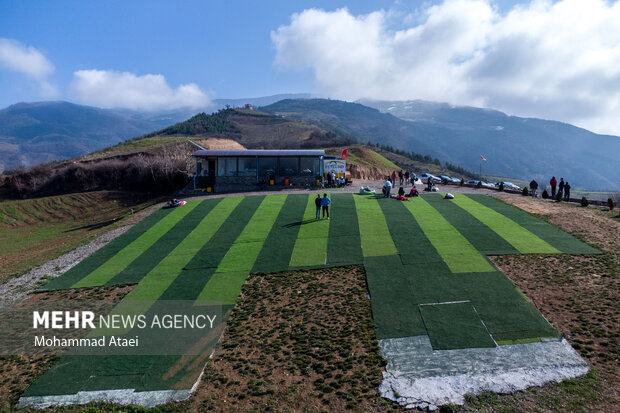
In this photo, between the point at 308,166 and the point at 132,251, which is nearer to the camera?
the point at 132,251

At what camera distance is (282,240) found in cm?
2522

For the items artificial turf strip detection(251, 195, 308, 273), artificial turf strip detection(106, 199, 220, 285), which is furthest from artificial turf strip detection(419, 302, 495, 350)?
artificial turf strip detection(106, 199, 220, 285)

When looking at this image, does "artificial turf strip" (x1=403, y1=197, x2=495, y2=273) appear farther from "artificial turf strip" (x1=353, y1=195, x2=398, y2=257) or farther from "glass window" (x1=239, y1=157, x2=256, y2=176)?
"glass window" (x1=239, y1=157, x2=256, y2=176)

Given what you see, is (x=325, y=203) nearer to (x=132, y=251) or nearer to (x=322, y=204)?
(x=322, y=204)

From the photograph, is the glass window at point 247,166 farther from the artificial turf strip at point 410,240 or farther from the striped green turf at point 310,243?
the artificial turf strip at point 410,240

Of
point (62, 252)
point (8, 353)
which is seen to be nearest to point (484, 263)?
point (8, 353)

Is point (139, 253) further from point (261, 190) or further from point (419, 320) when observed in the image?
point (419, 320)

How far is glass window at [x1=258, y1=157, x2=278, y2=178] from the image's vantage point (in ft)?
132

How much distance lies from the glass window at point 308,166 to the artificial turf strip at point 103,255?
51.4 ft

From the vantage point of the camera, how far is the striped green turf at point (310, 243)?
22141 mm

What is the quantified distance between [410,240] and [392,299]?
7229 mm

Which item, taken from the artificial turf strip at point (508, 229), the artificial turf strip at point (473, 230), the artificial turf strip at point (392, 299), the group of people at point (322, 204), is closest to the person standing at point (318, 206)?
the group of people at point (322, 204)

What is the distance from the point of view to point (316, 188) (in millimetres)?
39000

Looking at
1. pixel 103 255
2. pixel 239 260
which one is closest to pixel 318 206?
pixel 239 260
